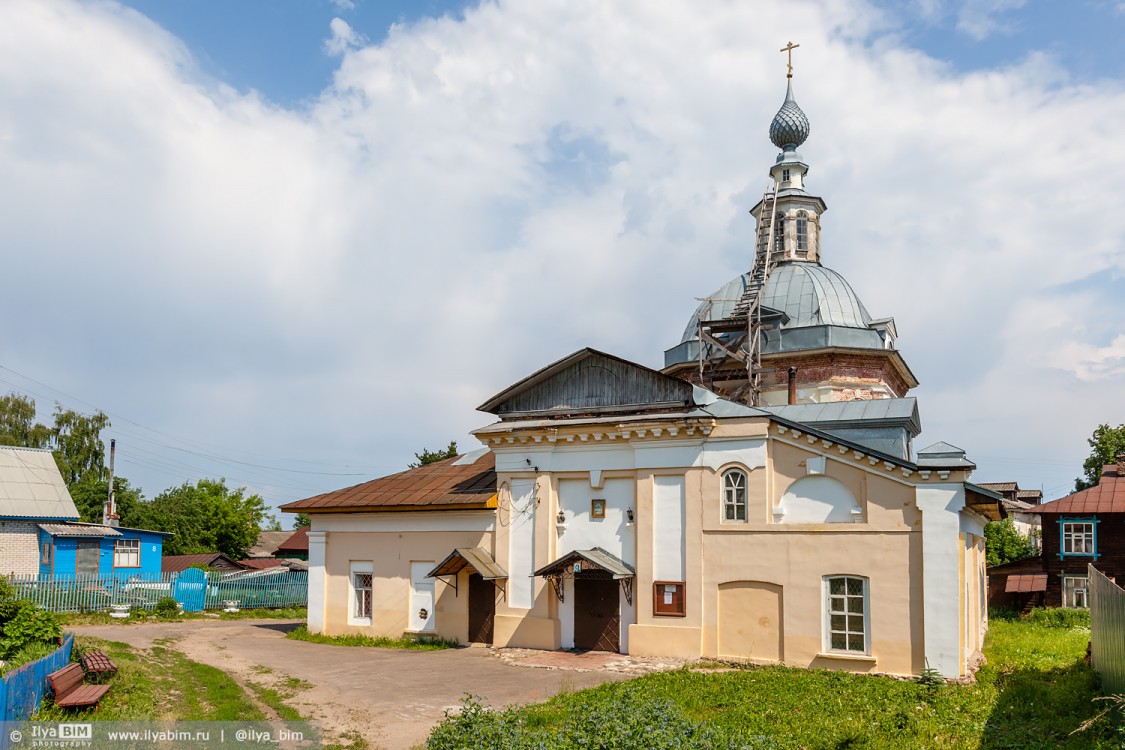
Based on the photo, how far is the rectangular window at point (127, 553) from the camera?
34406 mm

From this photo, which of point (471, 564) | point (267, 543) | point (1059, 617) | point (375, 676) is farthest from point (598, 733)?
point (267, 543)

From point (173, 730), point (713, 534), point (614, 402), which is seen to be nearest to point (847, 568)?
point (713, 534)

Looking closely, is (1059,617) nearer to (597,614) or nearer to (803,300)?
(803,300)

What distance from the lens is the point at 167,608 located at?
2748cm

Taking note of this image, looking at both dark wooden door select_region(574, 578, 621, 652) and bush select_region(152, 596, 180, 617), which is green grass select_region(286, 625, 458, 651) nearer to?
dark wooden door select_region(574, 578, 621, 652)

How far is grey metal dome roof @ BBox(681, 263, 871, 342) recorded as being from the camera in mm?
28000

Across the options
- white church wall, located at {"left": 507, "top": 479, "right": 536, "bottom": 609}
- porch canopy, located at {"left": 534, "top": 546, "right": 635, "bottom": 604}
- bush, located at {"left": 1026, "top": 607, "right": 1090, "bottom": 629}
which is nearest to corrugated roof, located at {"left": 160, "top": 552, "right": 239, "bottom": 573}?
white church wall, located at {"left": 507, "top": 479, "right": 536, "bottom": 609}

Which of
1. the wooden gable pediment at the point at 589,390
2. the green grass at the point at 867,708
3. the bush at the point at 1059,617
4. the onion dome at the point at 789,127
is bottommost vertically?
the bush at the point at 1059,617

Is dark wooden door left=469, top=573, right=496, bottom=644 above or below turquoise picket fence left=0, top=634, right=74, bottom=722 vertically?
below

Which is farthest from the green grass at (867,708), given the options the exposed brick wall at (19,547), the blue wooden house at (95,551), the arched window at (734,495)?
the exposed brick wall at (19,547)

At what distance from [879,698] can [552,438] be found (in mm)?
8694

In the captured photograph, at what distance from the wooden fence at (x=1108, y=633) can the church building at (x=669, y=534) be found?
2107mm

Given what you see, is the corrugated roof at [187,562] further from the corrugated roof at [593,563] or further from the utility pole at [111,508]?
the corrugated roof at [593,563]

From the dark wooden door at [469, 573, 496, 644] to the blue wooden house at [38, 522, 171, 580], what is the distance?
48.5 feet
